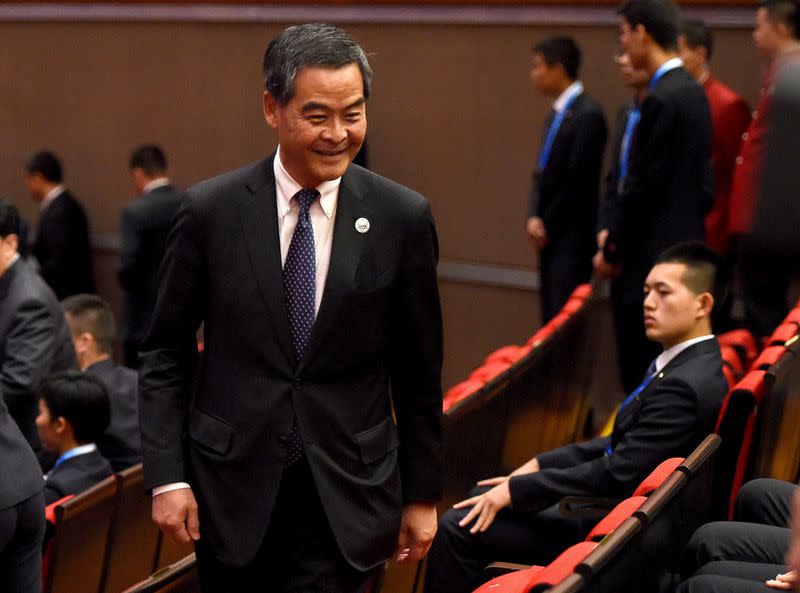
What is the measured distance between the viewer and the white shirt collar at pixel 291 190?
5.65 ft

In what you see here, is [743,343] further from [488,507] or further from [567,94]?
[567,94]

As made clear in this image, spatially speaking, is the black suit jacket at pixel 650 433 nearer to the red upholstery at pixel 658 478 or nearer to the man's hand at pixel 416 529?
the red upholstery at pixel 658 478

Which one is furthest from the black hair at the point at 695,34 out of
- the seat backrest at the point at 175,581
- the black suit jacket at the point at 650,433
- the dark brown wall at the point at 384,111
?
the seat backrest at the point at 175,581

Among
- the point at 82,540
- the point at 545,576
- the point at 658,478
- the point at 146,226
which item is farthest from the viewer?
the point at 146,226

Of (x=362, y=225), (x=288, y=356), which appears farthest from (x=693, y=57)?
(x=288, y=356)

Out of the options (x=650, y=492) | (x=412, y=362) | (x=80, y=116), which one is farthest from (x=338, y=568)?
(x=80, y=116)

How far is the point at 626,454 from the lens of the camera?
2.61 m

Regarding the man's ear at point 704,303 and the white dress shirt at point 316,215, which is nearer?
the white dress shirt at point 316,215

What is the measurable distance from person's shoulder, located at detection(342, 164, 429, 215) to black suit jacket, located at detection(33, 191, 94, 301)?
15.5 feet

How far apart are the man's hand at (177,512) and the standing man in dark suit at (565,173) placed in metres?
3.12

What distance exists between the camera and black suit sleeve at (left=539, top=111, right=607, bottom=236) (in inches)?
179

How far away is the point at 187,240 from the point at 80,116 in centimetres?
509

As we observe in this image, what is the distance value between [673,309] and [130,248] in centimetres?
322

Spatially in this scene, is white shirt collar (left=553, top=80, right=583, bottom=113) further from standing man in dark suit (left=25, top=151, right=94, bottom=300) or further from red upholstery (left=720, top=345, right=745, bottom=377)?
standing man in dark suit (left=25, top=151, right=94, bottom=300)
